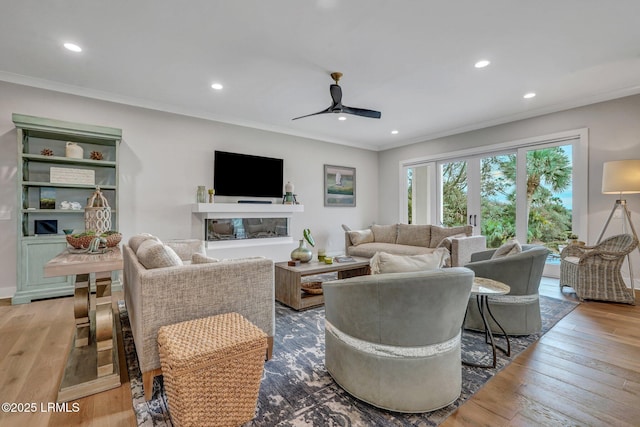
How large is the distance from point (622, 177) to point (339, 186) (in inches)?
168

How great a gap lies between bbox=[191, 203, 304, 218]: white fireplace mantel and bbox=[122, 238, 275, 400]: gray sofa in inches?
92.4

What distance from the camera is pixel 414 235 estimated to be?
521 centimetres

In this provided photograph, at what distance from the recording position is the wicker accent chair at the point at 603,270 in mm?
3221

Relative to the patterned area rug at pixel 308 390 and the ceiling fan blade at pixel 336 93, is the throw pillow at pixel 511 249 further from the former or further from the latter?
the ceiling fan blade at pixel 336 93

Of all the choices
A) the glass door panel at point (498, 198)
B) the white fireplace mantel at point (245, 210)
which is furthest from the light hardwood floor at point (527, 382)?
the glass door panel at point (498, 198)

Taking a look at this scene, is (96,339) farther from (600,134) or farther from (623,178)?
(600,134)

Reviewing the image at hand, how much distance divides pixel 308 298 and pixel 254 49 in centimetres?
256

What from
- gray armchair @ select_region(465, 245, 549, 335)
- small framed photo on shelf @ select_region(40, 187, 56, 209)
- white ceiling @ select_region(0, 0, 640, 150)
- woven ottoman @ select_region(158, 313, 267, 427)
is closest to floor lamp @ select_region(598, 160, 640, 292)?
white ceiling @ select_region(0, 0, 640, 150)

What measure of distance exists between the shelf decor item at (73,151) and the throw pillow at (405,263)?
3.89m

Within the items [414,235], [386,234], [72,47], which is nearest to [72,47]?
[72,47]

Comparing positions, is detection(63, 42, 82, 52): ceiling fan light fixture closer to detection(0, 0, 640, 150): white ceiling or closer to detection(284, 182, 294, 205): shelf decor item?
detection(0, 0, 640, 150): white ceiling

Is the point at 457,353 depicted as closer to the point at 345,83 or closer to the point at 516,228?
the point at 345,83

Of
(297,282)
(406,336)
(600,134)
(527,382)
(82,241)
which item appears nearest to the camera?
(406,336)

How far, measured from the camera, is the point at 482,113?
462 centimetres
